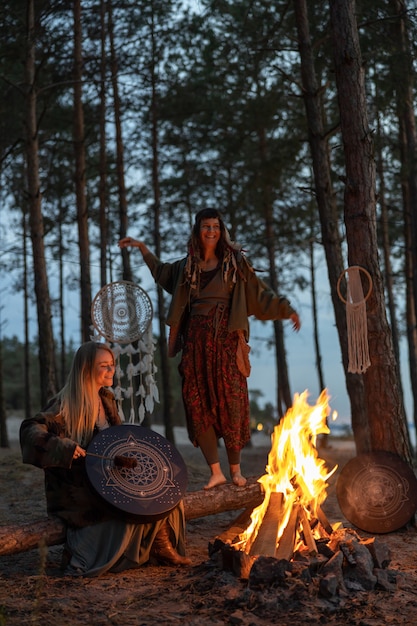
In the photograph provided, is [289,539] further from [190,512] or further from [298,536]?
[190,512]

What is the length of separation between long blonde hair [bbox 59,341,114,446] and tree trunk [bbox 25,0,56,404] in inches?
193

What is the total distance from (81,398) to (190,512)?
1.26m

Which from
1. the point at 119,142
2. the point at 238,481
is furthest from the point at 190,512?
the point at 119,142

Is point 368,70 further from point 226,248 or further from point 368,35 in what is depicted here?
point 226,248

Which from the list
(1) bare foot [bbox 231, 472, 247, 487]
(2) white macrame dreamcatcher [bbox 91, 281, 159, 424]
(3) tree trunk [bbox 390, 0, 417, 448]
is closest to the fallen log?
(1) bare foot [bbox 231, 472, 247, 487]

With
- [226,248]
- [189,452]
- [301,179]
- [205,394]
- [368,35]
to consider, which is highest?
[368,35]

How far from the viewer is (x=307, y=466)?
499 cm

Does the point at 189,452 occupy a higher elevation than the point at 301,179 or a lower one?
lower

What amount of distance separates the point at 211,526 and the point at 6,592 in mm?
2398

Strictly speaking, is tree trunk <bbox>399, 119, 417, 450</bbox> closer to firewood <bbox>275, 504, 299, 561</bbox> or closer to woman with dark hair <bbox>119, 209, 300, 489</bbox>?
woman with dark hair <bbox>119, 209, 300, 489</bbox>

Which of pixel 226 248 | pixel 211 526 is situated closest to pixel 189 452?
pixel 211 526

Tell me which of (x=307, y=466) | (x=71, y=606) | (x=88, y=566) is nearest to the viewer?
(x=71, y=606)

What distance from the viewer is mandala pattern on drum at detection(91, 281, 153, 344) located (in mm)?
6473

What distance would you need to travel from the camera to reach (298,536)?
4.56m
